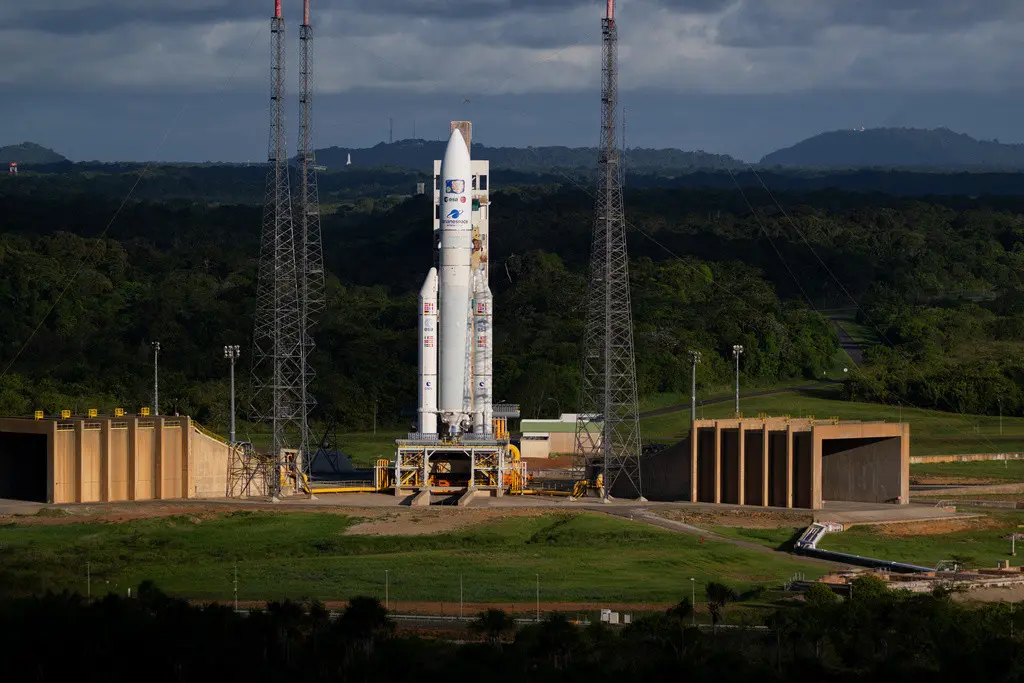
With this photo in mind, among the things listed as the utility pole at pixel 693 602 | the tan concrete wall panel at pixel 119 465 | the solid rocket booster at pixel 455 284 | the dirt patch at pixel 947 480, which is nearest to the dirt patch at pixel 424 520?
the solid rocket booster at pixel 455 284

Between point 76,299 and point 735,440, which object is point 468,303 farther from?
point 76,299

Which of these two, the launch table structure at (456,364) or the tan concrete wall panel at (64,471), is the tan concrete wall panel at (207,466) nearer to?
the tan concrete wall panel at (64,471)

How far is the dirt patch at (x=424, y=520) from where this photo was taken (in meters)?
69.9

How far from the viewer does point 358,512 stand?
243ft

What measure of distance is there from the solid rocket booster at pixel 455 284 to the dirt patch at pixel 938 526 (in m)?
20.5

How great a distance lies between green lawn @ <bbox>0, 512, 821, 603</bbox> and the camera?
58.5 meters

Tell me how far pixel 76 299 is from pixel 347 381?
33185mm

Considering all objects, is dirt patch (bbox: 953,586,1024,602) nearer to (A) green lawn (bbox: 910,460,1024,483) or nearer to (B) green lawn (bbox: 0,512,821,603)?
(B) green lawn (bbox: 0,512,821,603)

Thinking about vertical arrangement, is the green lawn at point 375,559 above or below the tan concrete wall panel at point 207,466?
below

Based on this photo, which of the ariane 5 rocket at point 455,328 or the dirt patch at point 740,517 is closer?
the dirt patch at point 740,517

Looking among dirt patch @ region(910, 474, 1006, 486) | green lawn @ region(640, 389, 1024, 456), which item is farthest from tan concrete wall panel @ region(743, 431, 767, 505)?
green lawn @ region(640, 389, 1024, 456)

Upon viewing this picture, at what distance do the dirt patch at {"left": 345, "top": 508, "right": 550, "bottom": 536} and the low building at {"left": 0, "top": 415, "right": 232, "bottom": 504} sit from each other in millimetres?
7888

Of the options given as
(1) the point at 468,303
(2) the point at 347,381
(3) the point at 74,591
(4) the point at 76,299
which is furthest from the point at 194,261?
(3) the point at 74,591

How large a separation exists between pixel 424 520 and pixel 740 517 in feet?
40.5
